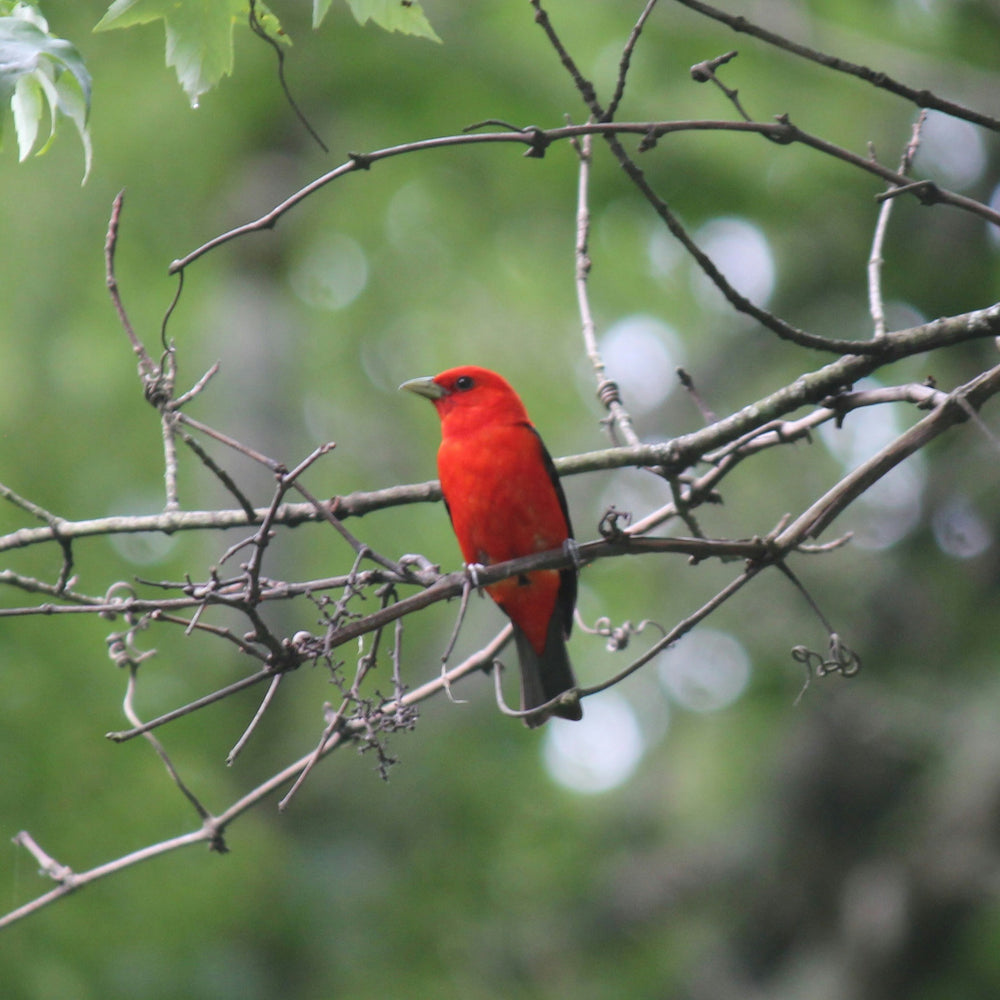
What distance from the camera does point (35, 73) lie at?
99.7 inches

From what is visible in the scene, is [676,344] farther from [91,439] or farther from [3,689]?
[3,689]

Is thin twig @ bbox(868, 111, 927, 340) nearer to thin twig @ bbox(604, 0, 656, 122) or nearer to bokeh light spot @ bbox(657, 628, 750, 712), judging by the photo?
thin twig @ bbox(604, 0, 656, 122)

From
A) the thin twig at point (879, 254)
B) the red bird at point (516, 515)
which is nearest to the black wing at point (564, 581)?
the red bird at point (516, 515)

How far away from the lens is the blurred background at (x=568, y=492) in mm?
7625

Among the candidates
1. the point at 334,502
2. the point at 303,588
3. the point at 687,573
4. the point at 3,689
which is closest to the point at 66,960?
the point at 3,689

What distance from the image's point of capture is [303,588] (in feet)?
8.03

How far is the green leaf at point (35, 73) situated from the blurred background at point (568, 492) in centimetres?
394

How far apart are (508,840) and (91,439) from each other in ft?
15.9

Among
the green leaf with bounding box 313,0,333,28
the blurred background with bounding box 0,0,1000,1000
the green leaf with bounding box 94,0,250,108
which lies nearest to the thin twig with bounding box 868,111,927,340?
the green leaf with bounding box 313,0,333,28

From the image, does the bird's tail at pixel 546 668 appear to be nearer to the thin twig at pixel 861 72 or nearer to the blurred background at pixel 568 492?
the blurred background at pixel 568 492

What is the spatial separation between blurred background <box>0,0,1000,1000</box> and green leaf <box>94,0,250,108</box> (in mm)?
3917

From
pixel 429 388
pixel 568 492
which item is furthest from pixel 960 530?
pixel 429 388

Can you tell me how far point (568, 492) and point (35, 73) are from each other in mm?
7596

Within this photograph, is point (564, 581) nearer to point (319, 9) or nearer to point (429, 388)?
point (429, 388)
